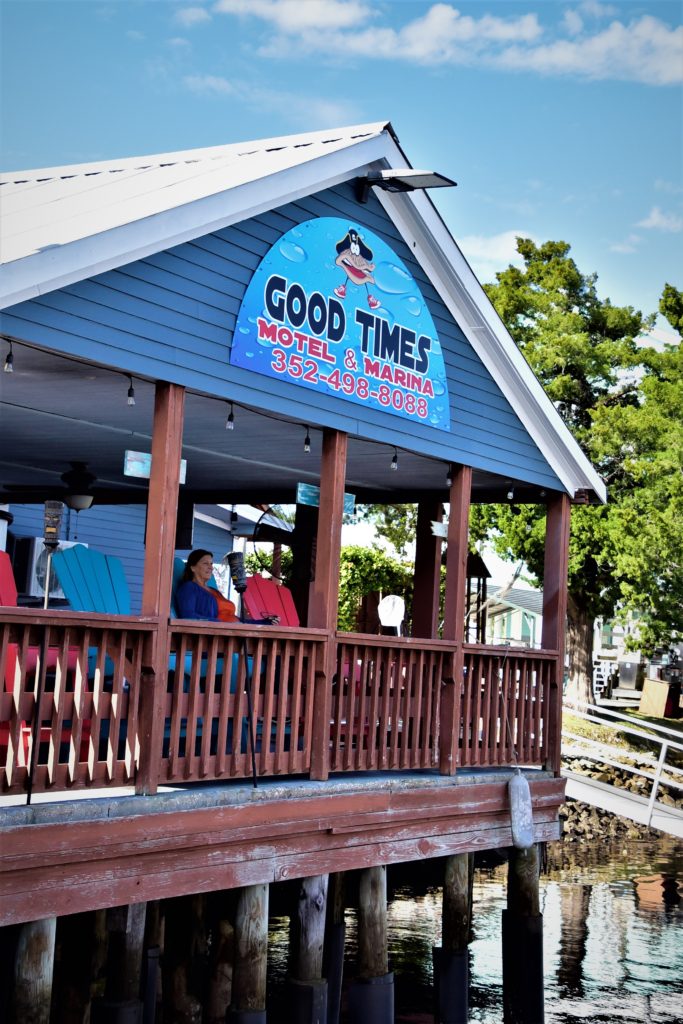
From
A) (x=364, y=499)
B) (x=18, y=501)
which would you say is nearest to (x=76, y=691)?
(x=364, y=499)

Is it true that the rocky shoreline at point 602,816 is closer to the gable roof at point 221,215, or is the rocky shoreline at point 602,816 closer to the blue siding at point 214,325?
the gable roof at point 221,215

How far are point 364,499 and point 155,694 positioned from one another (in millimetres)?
7022

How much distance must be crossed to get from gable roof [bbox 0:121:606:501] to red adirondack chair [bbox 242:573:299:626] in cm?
269

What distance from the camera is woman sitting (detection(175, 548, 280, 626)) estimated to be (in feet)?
30.3

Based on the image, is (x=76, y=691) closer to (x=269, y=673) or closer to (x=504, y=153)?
(x=269, y=673)

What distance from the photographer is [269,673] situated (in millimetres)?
8227

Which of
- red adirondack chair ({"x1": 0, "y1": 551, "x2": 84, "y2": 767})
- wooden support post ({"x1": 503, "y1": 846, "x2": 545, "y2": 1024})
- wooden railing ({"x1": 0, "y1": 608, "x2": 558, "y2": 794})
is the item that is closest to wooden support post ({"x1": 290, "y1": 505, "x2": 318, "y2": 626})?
wooden railing ({"x1": 0, "y1": 608, "x2": 558, "y2": 794})

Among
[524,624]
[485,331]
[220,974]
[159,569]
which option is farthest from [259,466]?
[524,624]

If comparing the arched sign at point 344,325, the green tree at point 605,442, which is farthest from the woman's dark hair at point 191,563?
the green tree at point 605,442

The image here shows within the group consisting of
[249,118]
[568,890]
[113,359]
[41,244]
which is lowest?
[568,890]

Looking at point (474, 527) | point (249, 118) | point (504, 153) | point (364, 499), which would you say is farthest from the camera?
point (504, 153)

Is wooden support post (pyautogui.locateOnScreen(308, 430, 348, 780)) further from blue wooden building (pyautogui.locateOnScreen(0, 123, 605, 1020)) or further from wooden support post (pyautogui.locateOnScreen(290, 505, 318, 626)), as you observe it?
wooden support post (pyautogui.locateOnScreen(290, 505, 318, 626))

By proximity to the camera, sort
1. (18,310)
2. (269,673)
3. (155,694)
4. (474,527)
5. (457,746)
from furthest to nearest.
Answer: (474,527) < (457,746) < (269,673) < (155,694) < (18,310)

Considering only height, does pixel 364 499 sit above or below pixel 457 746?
above
